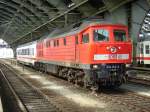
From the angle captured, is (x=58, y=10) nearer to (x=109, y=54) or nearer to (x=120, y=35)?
(x=120, y=35)

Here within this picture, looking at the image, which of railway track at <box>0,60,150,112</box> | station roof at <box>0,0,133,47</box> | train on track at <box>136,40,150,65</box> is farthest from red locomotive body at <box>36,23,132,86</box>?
train on track at <box>136,40,150,65</box>

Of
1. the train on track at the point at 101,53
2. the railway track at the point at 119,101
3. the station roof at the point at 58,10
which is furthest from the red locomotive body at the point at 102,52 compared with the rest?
the station roof at the point at 58,10

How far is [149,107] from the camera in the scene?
1258 cm

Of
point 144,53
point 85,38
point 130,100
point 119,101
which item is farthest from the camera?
point 144,53

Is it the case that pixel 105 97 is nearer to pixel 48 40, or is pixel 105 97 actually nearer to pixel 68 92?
pixel 68 92

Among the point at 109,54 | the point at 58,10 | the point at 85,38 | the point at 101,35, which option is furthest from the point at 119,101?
the point at 58,10

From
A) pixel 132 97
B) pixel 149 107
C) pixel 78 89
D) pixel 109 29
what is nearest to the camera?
pixel 149 107

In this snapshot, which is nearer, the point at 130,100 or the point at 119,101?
the point at 119,101

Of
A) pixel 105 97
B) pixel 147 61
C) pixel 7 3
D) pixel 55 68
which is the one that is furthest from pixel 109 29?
pixel 7 3

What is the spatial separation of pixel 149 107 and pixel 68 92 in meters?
5.67

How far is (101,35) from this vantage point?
54.7ft

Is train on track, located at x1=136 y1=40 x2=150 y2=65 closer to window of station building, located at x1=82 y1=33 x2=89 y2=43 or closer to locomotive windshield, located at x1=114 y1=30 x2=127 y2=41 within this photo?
locomotive windshield, located at x1=114 y1=30 x2=127 y2=41

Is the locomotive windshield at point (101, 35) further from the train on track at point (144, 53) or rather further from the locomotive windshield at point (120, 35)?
the train on track at point (144, 53)

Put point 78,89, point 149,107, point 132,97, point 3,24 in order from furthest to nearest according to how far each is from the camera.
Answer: point 3,24 → point 78,89 → point 132,97 → point 149,107
